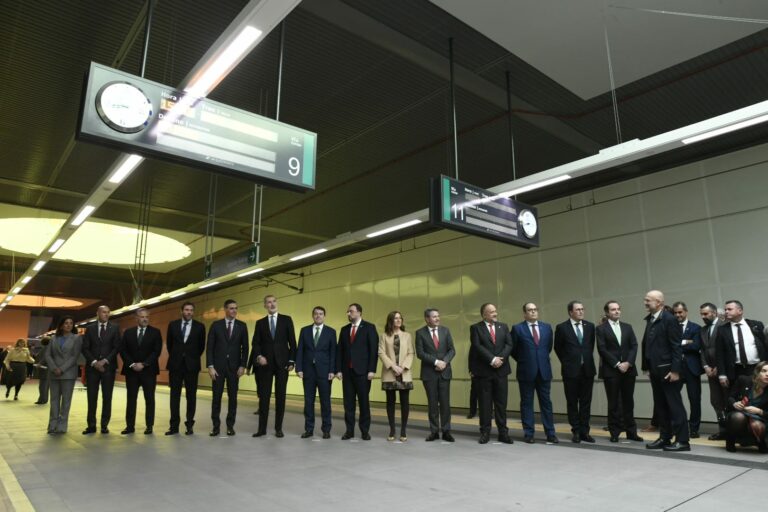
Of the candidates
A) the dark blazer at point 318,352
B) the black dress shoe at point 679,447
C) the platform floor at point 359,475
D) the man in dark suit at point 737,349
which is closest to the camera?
the platform floor at point 359,475

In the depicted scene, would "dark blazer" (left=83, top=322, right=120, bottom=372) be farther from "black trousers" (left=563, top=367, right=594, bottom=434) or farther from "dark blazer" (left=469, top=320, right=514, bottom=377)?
"black trousers" (left=563, top=367, right=594, bottom=434)

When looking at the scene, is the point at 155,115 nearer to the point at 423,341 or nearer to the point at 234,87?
the point at 234,87

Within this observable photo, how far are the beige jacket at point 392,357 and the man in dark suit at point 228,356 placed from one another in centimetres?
194

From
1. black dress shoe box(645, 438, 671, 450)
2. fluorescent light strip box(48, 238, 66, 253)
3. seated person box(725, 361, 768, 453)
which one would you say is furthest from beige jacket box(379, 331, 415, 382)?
fluorescent light strip box(48, 238, 66, 253)

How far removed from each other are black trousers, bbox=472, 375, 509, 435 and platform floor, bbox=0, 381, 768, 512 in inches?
11.2

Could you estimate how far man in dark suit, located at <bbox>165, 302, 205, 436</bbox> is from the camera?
23.1ft

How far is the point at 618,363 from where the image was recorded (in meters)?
6.45

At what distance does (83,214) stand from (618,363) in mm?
8329

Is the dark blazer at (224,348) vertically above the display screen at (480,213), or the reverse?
the display screen at (480,213)

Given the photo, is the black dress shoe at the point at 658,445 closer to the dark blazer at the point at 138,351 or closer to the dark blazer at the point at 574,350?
the dark blazer at the point at 574,350

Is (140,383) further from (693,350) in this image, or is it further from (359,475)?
(693,350)

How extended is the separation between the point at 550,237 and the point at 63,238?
975cm

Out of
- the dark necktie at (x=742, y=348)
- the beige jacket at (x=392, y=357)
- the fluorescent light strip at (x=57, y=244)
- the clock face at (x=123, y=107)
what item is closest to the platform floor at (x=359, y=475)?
the beige jacket at (x=392, y=357)

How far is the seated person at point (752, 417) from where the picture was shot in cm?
507
